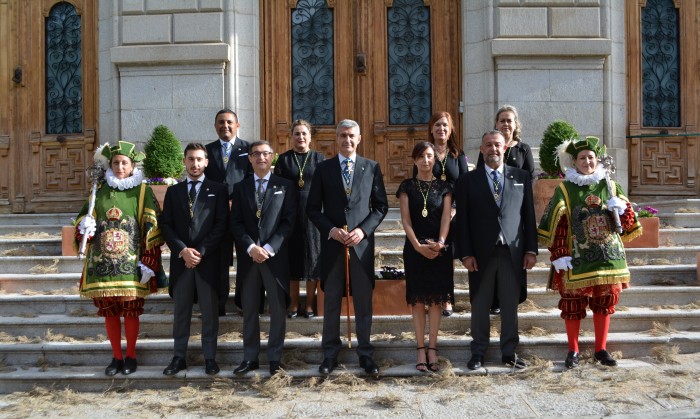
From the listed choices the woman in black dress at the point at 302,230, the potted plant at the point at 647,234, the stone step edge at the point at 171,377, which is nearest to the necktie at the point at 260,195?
the woman in black dress at the point at 302,230

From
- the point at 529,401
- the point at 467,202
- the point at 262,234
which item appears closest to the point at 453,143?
the point at 467,202

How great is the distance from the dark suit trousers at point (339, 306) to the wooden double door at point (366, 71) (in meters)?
4.53

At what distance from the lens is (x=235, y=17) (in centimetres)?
1012

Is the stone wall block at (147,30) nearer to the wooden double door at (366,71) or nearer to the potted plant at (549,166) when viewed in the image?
the wooden double door at (366,71)

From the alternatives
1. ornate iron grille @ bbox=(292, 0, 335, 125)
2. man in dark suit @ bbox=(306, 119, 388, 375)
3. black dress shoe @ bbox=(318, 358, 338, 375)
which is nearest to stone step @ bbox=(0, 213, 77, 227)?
ornate iron grille @ bbox=(292, 0, 335, 125)

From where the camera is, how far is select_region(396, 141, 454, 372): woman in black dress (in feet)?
→ 19.3

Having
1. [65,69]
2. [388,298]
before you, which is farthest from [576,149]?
[65,69]

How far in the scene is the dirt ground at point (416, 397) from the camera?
5.09 meters

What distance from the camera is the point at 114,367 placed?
5969 millimetres

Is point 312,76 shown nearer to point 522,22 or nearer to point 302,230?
point 522,22

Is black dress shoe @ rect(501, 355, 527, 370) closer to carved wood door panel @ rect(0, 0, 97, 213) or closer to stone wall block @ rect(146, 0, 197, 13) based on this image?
stone wall block @ rect(146, 0, 197, 13)

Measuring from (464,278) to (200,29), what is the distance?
531 cm

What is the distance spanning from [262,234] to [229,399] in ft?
4.60

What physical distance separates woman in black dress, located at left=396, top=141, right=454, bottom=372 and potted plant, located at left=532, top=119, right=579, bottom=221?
98.7 inches
